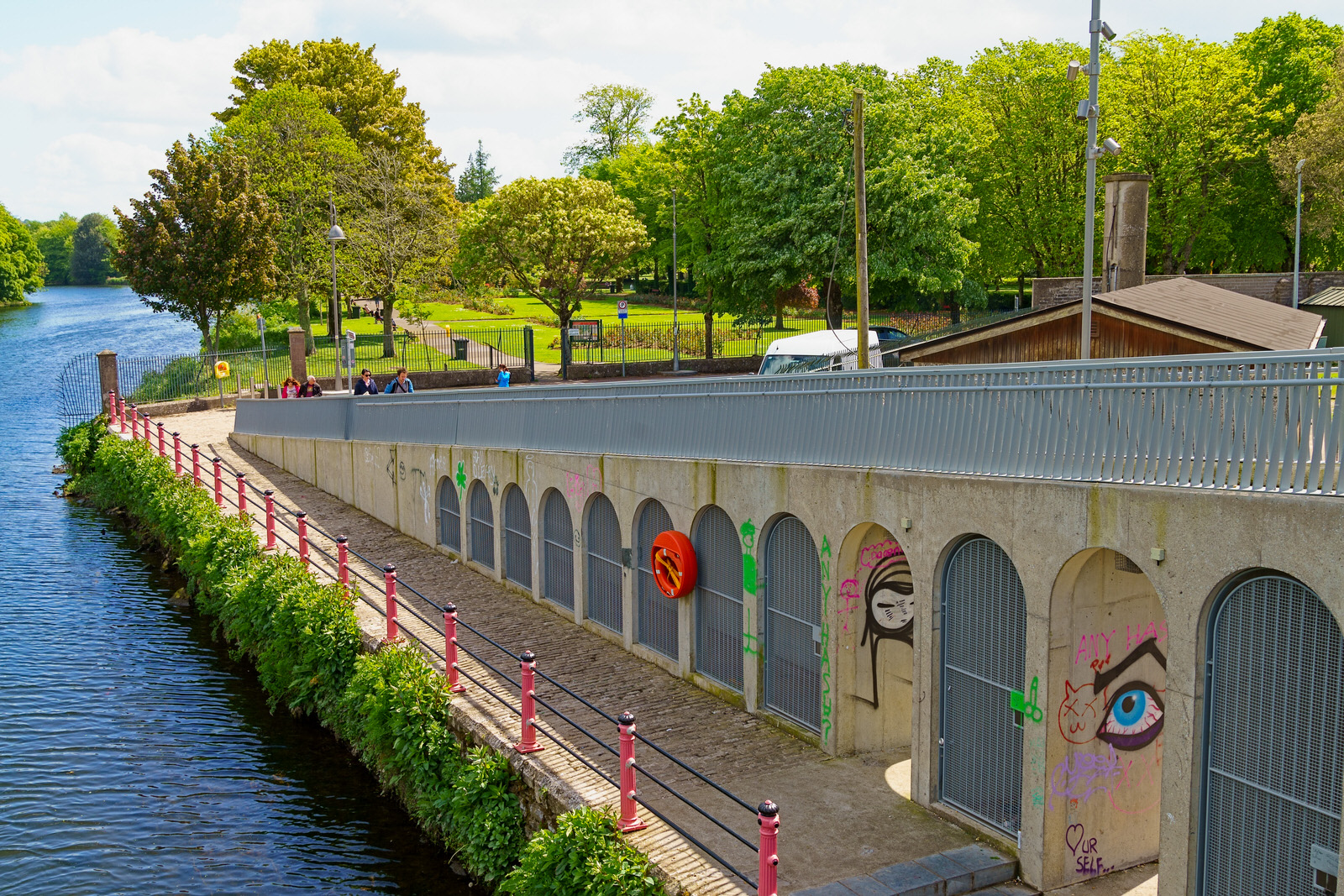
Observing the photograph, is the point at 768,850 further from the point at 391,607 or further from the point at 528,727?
the point at 391,607

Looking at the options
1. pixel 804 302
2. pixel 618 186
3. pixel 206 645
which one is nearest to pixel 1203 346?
pixel 206 645

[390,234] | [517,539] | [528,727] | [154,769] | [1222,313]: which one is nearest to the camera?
[528,727]

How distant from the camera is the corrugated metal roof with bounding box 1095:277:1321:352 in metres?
19.0

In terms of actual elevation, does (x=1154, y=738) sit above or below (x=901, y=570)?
below

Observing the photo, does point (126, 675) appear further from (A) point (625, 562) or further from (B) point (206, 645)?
(A) point (625, 562)

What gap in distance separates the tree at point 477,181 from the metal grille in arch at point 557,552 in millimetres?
110320

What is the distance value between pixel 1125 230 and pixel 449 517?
16.8 metres

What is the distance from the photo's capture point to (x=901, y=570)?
12250mm

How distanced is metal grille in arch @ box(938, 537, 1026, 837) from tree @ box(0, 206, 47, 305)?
124 meters

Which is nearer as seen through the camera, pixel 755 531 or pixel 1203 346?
pixel 755 531

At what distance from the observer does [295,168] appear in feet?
170

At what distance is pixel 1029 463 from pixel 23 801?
1350 cm

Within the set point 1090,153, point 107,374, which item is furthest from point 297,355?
point 1090,153

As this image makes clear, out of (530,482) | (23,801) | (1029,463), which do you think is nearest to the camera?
(1029,463)
